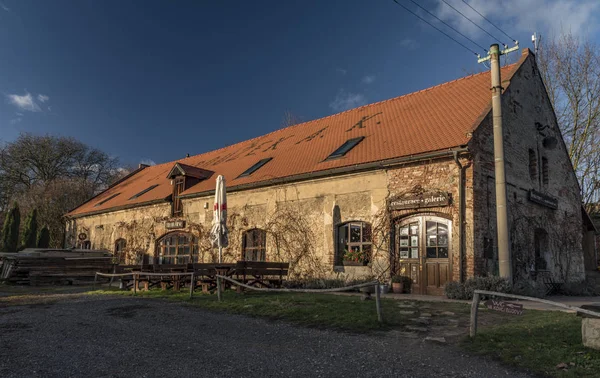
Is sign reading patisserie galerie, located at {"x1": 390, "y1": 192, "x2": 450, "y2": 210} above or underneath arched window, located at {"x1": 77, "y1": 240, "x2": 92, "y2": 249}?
above

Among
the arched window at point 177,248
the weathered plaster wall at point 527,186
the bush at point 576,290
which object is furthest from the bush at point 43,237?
the bush at point 576,290

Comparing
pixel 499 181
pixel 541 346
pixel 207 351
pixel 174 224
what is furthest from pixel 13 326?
pixel 174 224

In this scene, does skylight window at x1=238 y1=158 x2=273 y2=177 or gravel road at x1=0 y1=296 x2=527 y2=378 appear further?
skylight window at x1=238 y1=158 x2=273 y2=177

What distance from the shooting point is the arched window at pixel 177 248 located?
19.8 meters

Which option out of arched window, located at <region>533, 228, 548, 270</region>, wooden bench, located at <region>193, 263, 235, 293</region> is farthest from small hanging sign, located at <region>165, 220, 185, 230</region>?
arched window, located at <region>533, 228, 548, 270</region>

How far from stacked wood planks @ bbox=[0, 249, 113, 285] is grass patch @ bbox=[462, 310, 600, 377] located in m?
16.6

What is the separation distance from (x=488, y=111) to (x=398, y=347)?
9.39m

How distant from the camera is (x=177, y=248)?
2066 centimetres

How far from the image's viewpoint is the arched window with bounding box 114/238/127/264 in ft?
77.7

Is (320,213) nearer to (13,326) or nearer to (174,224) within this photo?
(174,224)

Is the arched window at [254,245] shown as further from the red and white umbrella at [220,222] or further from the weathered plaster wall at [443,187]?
Result: the weathered plaster wall at [443,187]

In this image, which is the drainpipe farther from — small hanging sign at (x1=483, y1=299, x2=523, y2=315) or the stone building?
small hanging sign at (x1=483, y1=299, x2=523, y2=315)

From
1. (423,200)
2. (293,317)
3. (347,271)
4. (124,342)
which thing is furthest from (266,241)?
(124,342)

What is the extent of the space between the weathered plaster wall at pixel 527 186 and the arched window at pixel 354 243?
338cm
